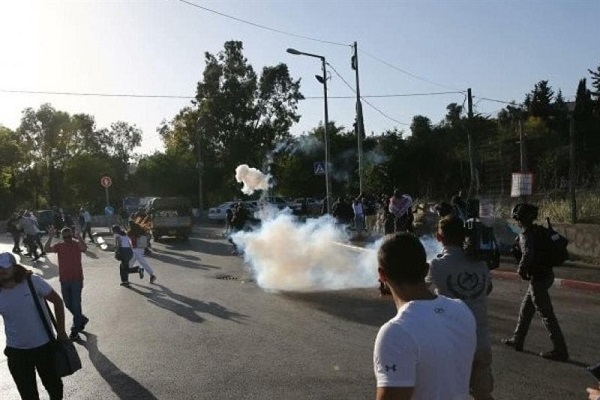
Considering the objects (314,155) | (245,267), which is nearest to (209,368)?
(245,267)

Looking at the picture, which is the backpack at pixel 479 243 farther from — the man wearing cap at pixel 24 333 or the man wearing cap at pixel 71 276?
the man wearing cap at pixel 71 276

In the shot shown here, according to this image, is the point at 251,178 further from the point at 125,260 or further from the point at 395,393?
the point at 395,393

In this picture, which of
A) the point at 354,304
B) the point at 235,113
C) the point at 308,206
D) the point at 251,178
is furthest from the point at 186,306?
the point at 235,113

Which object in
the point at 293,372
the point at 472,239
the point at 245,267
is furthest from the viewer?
the point at 245,267

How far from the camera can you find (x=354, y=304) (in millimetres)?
10773

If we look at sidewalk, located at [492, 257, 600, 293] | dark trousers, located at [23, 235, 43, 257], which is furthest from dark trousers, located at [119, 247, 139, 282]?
dark trousers, located at [23, 235, 43, 257]

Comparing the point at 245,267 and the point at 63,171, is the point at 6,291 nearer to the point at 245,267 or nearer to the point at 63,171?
the point at 245,267

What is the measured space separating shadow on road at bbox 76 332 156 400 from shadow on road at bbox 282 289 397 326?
3.66 meters

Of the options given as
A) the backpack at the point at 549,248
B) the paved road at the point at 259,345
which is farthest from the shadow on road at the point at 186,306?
the backpack at the point at 549,248

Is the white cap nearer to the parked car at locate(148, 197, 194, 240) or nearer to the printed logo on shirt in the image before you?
the printed logo on shirt

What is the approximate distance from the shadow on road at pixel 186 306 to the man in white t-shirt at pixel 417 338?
7.49 meters

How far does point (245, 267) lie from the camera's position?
16.9m

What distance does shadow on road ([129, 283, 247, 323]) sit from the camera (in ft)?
33.3

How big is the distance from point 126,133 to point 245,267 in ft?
255
